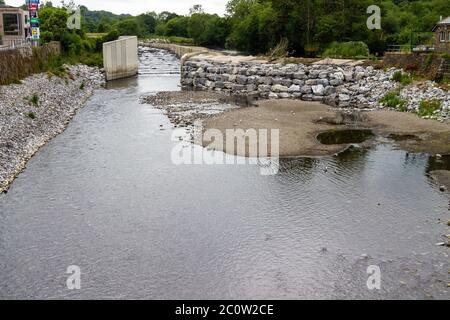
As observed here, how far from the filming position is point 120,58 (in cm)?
6278

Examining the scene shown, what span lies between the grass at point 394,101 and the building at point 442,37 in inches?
214

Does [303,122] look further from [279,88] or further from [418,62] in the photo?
[418,62]

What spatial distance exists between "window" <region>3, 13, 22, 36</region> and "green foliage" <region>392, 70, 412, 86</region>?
42.2 m

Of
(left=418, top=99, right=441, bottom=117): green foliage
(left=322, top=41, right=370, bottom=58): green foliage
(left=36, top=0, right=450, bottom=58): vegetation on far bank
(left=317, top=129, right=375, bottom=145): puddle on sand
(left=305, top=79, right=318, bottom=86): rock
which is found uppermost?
(left=36, top=0, right=450, bottom=58): vegetation on far bank

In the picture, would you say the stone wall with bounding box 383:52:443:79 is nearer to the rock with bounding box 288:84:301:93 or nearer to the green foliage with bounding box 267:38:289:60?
the rock with bounding box 288:84:301:93

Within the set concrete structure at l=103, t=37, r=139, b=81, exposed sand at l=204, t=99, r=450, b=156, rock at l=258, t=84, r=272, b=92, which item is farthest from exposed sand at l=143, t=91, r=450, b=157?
concrete structure at l=103, t=37, r=139, b=81

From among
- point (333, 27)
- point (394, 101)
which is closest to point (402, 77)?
point (394, 101)

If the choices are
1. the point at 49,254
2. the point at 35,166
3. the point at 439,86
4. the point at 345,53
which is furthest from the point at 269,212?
the point at 345,53

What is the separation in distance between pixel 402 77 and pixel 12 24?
143ft

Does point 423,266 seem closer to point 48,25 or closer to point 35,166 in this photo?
point 35,166

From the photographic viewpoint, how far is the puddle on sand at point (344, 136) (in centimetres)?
2922

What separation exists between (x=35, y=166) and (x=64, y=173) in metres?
1.98

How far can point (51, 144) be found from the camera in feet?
93.9

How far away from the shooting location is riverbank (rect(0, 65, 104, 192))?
24.0 metres
